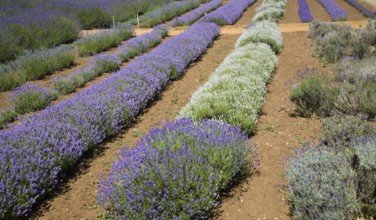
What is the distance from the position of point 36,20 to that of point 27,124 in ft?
35.6

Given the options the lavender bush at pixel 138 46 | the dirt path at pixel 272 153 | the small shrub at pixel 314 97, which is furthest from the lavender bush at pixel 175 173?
the lavender bush at pixel 138 46

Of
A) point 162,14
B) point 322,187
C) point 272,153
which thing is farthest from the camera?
point 162,14

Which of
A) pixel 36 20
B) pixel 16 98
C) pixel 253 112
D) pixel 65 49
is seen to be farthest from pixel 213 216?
pixel 36 20

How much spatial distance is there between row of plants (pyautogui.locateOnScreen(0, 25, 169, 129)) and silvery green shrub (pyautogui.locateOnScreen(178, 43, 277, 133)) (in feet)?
11.8

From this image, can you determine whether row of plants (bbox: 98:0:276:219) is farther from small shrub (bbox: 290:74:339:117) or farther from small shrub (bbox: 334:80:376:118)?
small shrub (bbox: 334:80:376:118)

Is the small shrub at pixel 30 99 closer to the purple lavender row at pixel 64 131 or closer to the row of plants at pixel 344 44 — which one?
the purple lavender row at pixel 64 131

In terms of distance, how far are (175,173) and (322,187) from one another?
1.53 m

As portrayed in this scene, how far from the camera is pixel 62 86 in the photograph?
333 inches

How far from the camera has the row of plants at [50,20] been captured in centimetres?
1216

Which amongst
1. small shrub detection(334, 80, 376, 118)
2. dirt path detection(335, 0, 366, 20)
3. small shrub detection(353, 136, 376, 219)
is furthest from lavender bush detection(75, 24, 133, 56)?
dirt path detection(335, 0, 366, 20)

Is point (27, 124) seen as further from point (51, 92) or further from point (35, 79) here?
point (35, 79)

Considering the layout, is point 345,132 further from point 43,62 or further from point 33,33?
point 33,33

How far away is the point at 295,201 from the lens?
3453 millimetres

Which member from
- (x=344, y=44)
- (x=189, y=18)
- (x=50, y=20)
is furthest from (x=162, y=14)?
(x=344, y=44)
